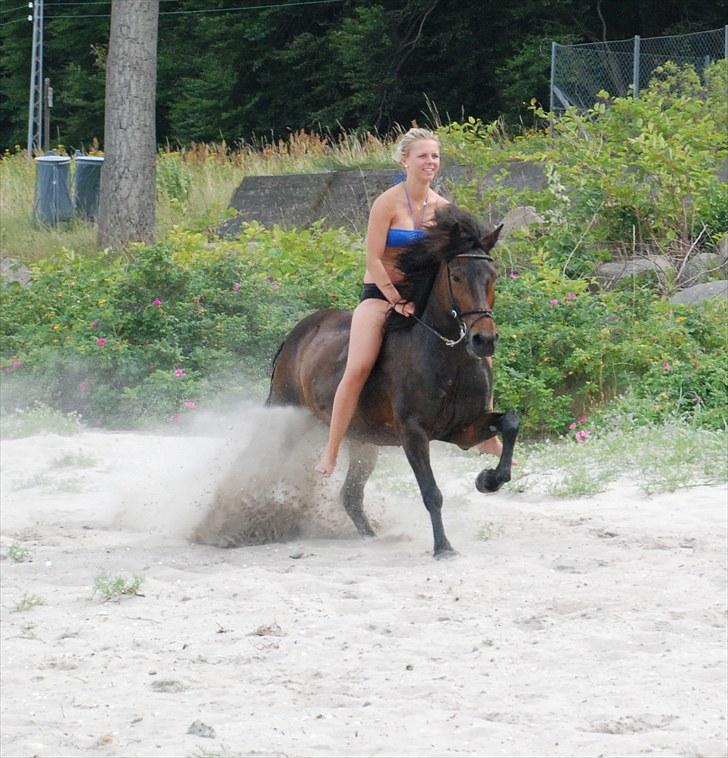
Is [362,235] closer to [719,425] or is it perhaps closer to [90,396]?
[90,396]

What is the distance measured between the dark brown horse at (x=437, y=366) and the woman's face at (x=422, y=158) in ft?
0.79

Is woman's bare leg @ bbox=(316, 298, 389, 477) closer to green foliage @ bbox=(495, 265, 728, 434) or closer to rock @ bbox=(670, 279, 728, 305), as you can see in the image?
green foliage @ bbox=(495, 265, 728, 434)

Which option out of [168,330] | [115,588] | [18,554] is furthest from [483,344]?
[168,330]

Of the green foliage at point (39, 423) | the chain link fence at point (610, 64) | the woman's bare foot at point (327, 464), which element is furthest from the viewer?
the chain link fence at point (610, 64)

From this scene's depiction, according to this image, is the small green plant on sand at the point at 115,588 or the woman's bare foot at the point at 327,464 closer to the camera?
the small green plant on sand at the point at 115,588

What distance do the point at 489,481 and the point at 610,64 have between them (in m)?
14.4

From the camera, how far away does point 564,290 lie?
40.9 feet

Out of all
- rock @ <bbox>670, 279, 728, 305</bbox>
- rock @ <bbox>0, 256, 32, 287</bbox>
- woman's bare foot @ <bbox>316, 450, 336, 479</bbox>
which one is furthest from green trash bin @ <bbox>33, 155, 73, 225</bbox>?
woman's bare foot @ <bbox>316, 450, 336, 479</bbox>

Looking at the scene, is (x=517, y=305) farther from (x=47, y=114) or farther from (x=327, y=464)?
(x=47, y=114)

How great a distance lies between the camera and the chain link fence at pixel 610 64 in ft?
67.8

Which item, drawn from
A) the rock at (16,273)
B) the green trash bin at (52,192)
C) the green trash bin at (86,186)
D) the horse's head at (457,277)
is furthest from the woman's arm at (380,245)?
the green trash bin at (86,186)

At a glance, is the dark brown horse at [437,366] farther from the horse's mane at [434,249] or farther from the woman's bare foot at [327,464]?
the woman's bare foot at [327,464]

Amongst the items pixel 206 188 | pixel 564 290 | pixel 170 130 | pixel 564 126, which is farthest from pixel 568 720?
pixel 170 130

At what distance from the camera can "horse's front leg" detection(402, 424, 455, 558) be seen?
7441mm
